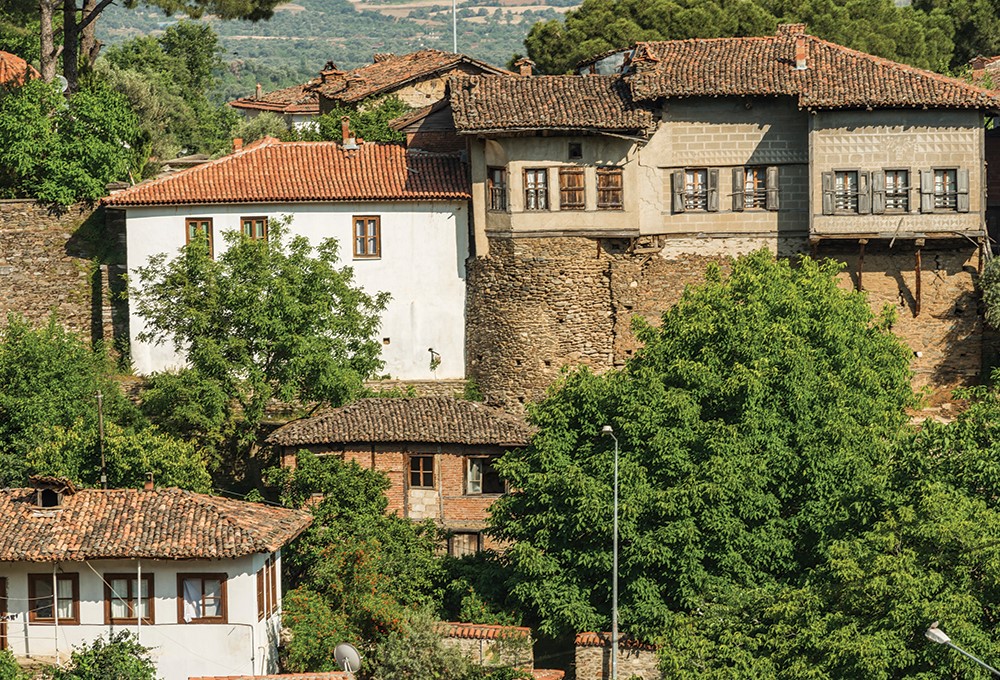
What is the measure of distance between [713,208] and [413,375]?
7.81m

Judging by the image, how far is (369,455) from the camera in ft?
140

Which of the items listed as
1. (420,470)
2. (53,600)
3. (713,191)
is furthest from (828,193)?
(53,600)

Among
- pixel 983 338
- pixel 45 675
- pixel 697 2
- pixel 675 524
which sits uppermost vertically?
pixel 697 2

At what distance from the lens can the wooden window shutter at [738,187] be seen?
46.5 m

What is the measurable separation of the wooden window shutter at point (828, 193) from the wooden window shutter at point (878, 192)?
0.95m

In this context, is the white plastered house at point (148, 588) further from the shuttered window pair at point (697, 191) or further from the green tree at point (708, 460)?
the shuttered window pair at point (697, 191)

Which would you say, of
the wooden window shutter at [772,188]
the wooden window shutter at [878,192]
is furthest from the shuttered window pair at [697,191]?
the wooden window shutter at [878,192]

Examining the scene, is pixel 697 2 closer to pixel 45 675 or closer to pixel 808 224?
pixel 808 224

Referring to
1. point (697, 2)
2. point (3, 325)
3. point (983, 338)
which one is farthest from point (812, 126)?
point (3, 325)

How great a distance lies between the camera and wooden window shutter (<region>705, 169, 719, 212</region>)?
46531 mm

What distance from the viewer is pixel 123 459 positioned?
1596 inches

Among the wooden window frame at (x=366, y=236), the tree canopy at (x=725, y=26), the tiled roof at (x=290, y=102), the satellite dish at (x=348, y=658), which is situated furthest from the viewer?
the tiled roof at (x=290, y=102)

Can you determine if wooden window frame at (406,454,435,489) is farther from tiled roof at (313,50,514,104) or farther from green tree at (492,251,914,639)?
tiled roof at (313,50,514,104)

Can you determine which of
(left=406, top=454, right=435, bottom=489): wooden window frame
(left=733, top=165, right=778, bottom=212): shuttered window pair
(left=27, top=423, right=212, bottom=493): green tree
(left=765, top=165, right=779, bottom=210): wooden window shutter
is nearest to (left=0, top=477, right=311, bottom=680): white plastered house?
(left=27, top=423, right=212, bottom=493): green tree
